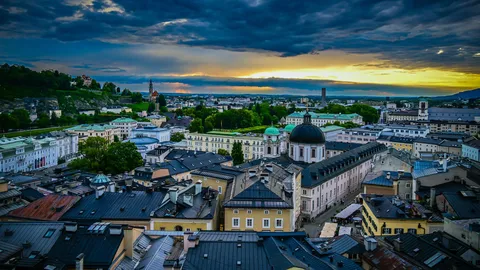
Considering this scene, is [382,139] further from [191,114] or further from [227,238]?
[191,114]

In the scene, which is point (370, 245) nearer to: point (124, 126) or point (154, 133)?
point (154, 133)

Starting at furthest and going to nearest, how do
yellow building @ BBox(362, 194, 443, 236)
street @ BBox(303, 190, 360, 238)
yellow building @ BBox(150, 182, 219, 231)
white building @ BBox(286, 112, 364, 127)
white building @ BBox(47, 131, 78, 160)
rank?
white building @ BBox(286, 112, 364, 127) < white building @ BBox(47, 131, 78, 160) < street @ BBox(303, 190, 360, 238) < yellow building @ BBox(362, 194, 443, 236) < yellow building @ BBox(150, 182, 219, 231)

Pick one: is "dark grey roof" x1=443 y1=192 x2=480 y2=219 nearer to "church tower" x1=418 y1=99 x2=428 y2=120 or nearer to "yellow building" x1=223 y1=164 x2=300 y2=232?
"yellow building" x1=223 y1=164 x2=300 y2=232

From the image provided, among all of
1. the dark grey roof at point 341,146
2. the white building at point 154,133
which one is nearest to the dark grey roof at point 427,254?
the dark grey roof at point 341,146

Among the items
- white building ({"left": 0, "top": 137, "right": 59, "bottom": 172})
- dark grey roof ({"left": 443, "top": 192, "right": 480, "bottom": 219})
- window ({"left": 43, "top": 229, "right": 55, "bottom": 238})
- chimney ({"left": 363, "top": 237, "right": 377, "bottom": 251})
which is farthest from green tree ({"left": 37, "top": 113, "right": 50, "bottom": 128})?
chimney ({"left": 363, "top": 237, "right": 377, "bottom": 251})

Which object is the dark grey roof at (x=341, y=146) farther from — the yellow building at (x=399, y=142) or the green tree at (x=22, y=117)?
the green tree at (x=22, y=117)

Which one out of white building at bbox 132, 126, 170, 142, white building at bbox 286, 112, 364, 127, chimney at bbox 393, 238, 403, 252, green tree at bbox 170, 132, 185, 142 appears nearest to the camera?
chimney at bbox 393, 238, 403, 252

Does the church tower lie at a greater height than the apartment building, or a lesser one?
greater
